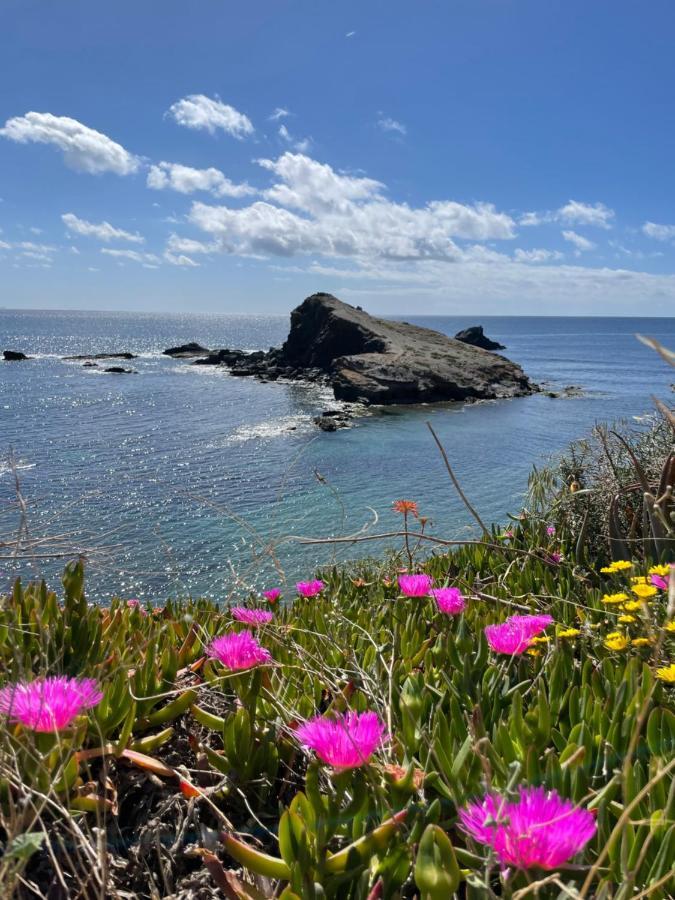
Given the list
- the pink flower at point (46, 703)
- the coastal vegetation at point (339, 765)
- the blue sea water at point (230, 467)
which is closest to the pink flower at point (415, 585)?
the coastal vegetation at point (339, 765)

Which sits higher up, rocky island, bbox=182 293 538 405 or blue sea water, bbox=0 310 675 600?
rocky island, bbox=182 293 538 405

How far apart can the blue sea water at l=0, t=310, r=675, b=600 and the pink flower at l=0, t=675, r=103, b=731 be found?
25.6 inches

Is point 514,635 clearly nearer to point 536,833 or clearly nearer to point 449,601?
point 449,601

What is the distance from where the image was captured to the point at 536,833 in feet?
2.60

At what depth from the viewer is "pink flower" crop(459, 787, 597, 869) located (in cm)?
77

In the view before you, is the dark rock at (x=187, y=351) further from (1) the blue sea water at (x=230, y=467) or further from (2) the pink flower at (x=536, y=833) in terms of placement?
(2) the pink flower at (x=536, y=833)

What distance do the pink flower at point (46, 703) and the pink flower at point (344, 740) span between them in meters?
0.43

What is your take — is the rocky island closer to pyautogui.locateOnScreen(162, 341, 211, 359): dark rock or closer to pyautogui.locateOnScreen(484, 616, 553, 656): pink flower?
pyautogui.locateOnScreen(162, 341, 211, 359): dark rock

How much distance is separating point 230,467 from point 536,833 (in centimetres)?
2351

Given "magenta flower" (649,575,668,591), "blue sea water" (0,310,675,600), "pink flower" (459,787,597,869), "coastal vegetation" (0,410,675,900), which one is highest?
"pink flower" (459,787,597,869)

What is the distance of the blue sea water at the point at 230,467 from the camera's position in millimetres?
12197

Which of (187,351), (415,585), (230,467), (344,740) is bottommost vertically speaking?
(230,467)

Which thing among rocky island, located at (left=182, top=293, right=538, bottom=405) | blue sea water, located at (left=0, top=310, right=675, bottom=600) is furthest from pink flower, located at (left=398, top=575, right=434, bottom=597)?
rocky island, located at (left=182, top=293, right=538, bottom=405)

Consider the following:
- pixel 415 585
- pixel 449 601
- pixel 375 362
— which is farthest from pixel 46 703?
pixel 375 362
